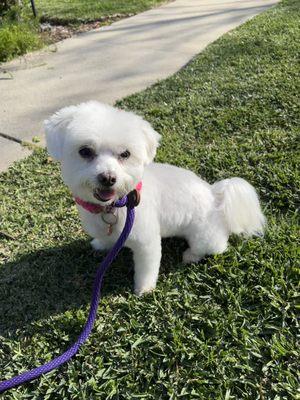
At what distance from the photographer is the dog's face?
199 cm

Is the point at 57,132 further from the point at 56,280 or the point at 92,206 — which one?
the point at 56,280

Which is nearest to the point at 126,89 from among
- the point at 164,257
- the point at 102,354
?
the point at 164,257

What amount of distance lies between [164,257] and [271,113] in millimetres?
2353

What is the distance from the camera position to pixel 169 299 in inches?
99.0

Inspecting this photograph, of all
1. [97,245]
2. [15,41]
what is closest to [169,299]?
[97,245]

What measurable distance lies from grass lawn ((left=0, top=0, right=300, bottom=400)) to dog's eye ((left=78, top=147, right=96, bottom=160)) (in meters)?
0.96

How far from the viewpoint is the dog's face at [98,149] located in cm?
199

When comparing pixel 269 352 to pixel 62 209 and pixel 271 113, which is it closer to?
pixel 62 209

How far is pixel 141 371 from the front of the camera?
2.14 m

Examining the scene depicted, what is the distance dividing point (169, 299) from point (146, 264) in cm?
27

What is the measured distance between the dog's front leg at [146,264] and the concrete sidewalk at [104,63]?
1.97 m

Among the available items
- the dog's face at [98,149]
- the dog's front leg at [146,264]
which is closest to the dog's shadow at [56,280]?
the dog's front leg at [146,264]

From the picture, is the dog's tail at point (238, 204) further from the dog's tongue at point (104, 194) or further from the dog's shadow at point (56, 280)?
the dog's tongue at point (104, 194)

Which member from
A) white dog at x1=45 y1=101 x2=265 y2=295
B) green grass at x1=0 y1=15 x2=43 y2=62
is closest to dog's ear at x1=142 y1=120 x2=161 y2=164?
white dog at x1=45 y1=101 x2=265 y2=295
